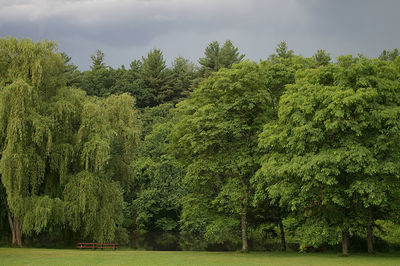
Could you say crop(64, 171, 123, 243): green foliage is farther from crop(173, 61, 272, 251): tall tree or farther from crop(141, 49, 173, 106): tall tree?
crop(141, 49, 173, 106): tall tree

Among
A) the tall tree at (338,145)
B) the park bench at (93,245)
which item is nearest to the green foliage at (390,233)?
the tall tree at (338,145)

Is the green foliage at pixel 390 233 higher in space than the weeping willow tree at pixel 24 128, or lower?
lower

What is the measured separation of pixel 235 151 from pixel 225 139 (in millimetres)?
1258

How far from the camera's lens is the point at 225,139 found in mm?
32719

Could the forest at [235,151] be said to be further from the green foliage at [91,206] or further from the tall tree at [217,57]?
the tall tree at [217,57]

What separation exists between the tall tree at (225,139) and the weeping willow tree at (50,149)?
22.5ft

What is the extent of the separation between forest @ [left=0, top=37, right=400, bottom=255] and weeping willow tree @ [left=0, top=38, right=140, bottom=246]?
0.09m

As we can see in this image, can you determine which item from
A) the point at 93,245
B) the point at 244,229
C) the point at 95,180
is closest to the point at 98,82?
the point at 95,180

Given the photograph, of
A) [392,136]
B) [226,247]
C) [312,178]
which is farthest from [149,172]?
[392,136]

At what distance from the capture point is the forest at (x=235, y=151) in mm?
24297

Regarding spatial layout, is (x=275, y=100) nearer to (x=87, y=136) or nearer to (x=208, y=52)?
(x=87, y=136)

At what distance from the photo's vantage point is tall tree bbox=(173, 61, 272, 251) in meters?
31.2

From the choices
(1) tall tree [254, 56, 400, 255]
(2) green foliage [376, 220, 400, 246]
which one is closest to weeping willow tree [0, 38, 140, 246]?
(1) tall tree [254, 56, 400, 255]

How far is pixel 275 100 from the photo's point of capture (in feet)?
110
